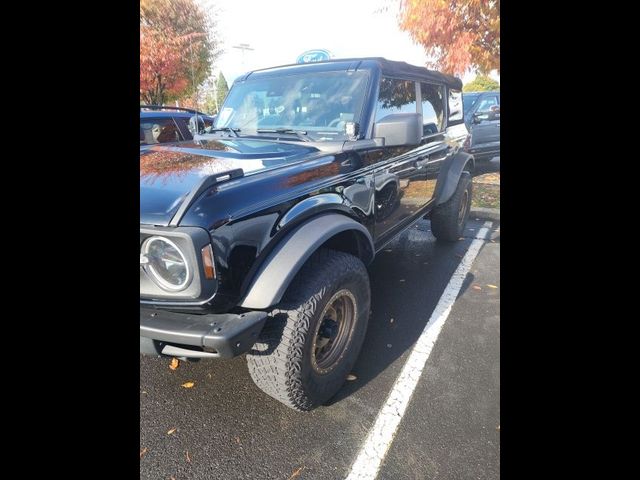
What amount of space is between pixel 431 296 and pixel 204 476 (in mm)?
2114

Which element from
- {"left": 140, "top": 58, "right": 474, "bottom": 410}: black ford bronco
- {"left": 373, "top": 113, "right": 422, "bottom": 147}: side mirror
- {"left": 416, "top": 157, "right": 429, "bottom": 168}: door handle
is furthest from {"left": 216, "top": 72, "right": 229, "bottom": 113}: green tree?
{"left": 416, "top": 157, "right": 429, "bottom": 168}: door handle

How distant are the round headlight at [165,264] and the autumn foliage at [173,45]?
68cm

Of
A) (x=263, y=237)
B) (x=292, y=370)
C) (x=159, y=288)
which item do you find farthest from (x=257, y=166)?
(x=292, y=370)

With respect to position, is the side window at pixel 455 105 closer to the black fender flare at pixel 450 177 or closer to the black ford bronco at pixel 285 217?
the black fender flare at pixel 450 177

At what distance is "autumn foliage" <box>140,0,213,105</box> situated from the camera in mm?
1195

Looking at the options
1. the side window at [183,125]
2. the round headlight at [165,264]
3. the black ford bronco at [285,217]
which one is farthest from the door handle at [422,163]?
the side window at [183,125]

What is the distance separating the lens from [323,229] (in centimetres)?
173

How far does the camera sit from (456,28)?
2.35 metres

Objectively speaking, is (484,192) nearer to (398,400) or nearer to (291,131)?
(291,131)

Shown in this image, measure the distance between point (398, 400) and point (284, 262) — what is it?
102 centimetres

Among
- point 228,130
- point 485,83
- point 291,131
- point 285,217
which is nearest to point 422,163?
point 485,83

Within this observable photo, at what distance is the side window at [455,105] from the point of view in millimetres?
3829

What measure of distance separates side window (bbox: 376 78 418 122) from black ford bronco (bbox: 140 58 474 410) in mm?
15
